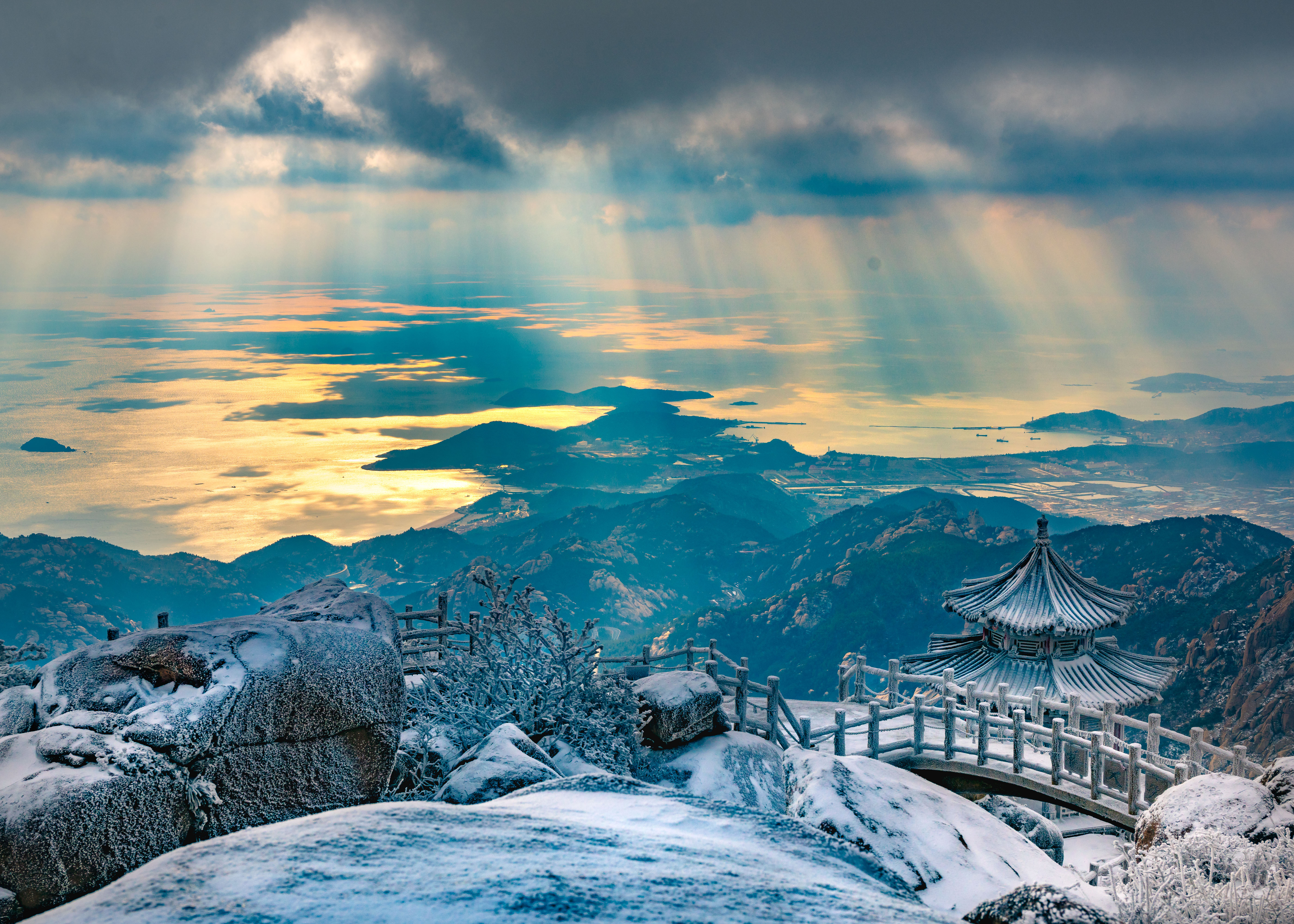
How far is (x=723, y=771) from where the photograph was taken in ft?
43.9

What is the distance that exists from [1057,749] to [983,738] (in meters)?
1.22

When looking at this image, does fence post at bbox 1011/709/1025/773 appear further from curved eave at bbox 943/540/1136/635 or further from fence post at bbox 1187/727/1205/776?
curved eave at bbox 943/540/1136/635

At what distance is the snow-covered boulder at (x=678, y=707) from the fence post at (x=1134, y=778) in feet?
20.3

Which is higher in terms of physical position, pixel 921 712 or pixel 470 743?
pixel 470 743

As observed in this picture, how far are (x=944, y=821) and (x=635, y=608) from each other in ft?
349

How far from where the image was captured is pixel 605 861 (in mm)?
4551

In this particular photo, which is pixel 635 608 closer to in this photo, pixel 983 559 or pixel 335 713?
pixel 983 559

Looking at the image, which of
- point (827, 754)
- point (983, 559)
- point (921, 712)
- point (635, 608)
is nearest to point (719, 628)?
point (635, 608)

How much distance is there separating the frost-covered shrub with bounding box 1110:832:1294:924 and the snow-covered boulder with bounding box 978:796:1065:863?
14.8 feet

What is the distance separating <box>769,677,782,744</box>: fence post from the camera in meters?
15.3

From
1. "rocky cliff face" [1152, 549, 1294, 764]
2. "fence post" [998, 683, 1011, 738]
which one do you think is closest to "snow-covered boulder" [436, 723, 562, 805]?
"fence post" [998, 683, 1011, 738]

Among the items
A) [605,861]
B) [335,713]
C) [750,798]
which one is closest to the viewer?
[605,861]

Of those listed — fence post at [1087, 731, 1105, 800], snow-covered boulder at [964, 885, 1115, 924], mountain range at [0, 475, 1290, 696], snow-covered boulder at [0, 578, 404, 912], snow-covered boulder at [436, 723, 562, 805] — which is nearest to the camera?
snow-covered boulder at [964, 885, 1115, 924]

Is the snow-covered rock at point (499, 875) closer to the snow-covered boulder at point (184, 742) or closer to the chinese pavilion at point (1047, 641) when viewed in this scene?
the snow-covered boulder at point (184, 742)
